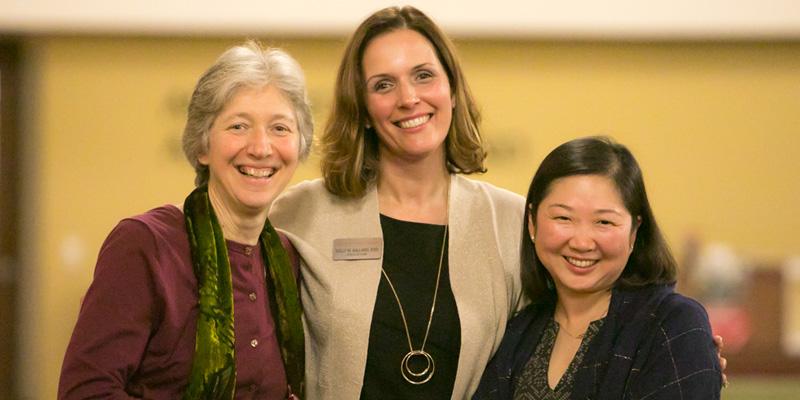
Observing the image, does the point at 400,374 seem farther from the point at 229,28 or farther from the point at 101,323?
the point at 229,28

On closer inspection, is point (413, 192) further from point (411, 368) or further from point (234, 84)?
point (234, 84)

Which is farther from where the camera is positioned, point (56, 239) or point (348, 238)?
point (56, 239)

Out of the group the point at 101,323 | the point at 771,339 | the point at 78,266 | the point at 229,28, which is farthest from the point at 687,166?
the point at 101,323

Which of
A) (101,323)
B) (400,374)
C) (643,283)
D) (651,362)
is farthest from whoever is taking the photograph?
(400,374)

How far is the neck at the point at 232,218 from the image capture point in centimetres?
222

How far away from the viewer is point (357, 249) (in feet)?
8.27

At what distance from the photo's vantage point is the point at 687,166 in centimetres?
686

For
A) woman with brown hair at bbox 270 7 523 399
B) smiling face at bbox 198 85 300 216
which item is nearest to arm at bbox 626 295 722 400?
woman with brown hair at bbox 270 7 523 399

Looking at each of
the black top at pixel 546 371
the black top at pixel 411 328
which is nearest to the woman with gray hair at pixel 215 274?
the black top at pixel 411 328

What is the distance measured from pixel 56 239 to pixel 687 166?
434cm

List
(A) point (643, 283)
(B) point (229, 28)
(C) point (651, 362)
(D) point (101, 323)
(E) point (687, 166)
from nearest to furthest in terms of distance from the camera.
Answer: (D) point (101, 323), (C) point (651, 362), (A) point (643, 283), (B) point (229, 28), (E) point (687, 166)

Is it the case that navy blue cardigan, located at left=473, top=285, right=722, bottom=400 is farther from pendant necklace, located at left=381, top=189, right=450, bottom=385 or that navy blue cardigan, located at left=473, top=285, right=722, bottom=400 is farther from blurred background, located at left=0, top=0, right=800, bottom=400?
blurred background, located at left=0, top=0, right=800, bottom=400

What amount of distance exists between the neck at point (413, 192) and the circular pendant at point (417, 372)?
362 millimetres

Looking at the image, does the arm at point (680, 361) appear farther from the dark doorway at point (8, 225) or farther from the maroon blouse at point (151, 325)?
the dark doorway at point (8, 225)
